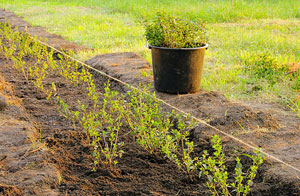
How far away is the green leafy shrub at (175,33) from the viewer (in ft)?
12.1

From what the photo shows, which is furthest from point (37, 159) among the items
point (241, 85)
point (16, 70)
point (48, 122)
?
point (16, 70)

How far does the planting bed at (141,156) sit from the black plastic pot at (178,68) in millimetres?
120

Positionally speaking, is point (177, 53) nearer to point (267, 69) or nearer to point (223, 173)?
point (267, 69)

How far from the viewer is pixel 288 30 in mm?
7438

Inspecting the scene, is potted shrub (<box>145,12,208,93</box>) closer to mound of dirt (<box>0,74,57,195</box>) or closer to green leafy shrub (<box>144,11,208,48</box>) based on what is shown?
green leafy shrub (<box>144,11,208,48</box>)

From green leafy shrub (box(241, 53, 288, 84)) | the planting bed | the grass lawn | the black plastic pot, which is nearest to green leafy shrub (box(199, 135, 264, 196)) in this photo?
the planting bed

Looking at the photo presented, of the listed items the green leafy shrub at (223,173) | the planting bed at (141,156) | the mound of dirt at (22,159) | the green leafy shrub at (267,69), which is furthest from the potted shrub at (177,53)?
the green leafy shrub at (223,173)

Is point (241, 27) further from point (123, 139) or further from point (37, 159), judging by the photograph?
point (37, 159)

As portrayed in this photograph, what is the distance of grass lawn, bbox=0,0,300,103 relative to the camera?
4.07 m

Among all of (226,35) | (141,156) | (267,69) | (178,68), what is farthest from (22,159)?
(226,35)

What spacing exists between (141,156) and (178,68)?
1.34 meters

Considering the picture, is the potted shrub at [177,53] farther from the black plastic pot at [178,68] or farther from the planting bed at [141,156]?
the planting bed at [141,156]

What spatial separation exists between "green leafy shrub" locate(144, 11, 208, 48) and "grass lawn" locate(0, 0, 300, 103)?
427mm

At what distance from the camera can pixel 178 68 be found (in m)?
3.69
